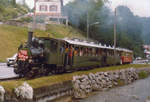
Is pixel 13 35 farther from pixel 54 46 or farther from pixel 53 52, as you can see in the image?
pixel 53 52

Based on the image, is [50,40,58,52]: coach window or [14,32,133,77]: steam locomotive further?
[50,40,58,52]: coach window

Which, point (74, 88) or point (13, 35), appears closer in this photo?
point (74, 88)

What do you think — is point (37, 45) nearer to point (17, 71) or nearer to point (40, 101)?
point (17, 71)

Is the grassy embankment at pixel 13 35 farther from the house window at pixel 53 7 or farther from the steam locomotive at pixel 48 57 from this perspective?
the steam locomotive at pixel 48 57

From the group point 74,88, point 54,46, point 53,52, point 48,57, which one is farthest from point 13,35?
point 74,88

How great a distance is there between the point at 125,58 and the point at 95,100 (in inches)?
1118

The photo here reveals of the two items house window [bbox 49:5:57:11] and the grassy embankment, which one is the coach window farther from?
house window [bbox 49:5:57:11]

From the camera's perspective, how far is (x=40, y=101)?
40.0ft

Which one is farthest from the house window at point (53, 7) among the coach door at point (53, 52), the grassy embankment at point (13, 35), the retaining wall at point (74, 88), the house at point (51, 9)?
the coach door at point (53, 52)

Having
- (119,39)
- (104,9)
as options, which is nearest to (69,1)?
(104,9)

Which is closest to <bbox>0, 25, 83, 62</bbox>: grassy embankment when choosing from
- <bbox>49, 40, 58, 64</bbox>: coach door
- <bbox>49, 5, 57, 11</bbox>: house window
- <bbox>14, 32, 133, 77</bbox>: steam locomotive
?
<bbox>49, 5, 57, 11</bbox>: house window

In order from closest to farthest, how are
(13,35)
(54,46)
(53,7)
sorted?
(54,46)
(13,35)
(53,7)

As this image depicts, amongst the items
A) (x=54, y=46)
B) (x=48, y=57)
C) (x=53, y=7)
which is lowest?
(x=48, y=57)

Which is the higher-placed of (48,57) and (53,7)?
(53,7)
